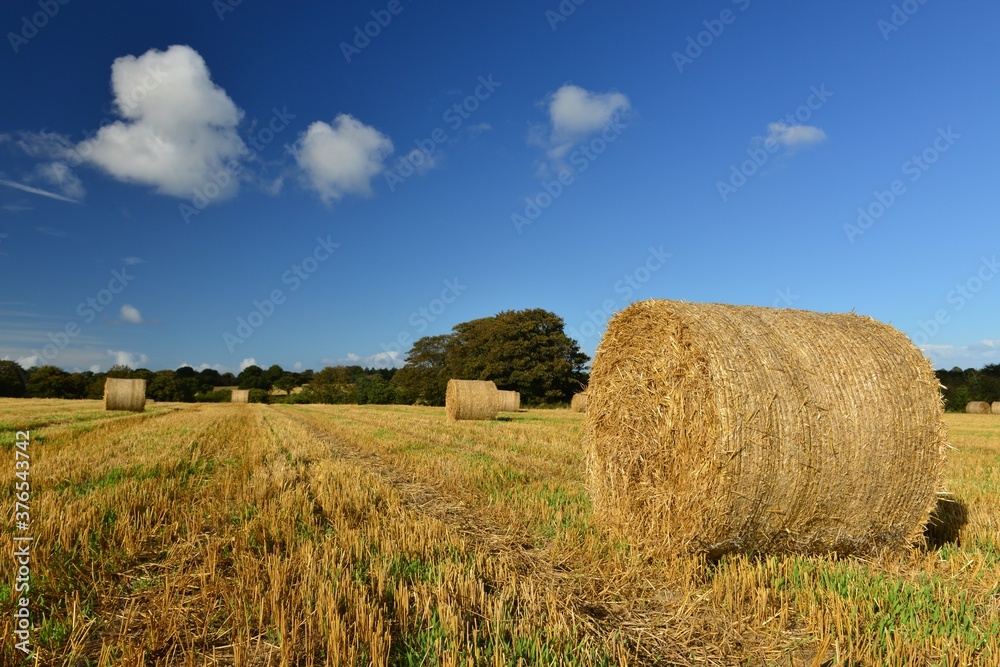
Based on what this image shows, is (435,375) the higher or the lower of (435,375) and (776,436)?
the higher

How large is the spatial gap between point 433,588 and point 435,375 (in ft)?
178

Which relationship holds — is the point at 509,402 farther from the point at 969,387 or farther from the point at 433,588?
the point at 969,387

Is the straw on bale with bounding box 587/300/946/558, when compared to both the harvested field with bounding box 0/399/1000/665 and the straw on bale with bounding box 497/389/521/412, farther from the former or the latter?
the straw on bale with bounding box 497/389/521/412

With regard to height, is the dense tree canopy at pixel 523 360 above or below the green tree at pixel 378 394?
above

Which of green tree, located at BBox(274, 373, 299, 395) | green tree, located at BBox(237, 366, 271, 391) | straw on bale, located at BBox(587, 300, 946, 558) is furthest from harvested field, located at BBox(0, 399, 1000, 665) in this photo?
green tree, located at BBox(237, 366, 271, 391)

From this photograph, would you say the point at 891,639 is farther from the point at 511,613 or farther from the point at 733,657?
the point at 511,613

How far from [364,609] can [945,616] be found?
3606mm

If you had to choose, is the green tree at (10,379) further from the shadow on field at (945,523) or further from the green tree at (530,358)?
the shadow on field at (945,523)

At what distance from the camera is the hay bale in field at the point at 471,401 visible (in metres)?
21.6

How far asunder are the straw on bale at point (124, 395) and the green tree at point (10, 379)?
3006 cm

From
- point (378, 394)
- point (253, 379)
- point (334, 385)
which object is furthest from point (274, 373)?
point (378, 394)

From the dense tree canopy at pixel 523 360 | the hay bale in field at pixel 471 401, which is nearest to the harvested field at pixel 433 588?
the hay bale in field at pixel 471 401

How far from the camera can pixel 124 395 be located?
25953 millimetres

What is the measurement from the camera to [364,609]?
3.17m
